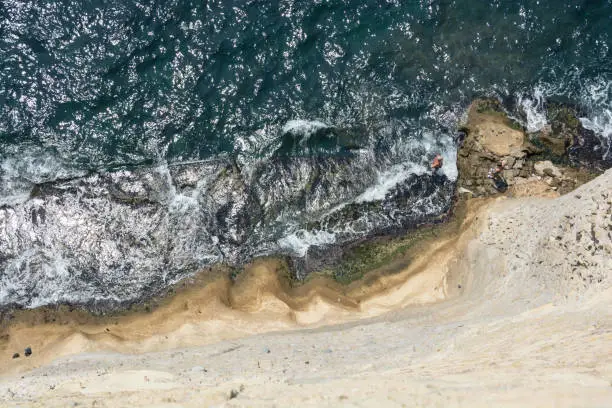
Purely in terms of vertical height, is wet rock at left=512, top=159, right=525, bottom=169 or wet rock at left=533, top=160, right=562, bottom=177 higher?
wet rock at left=512, top=159, right=525, bottom=169

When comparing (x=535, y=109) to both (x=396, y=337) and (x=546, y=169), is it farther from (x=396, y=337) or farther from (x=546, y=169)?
(x=396, y=337)

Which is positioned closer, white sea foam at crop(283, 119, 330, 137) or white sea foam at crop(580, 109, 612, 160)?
white sea foam at crop(580, 109, 612, 160)

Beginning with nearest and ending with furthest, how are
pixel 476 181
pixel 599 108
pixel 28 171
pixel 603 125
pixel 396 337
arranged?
pixel 396 337 < pixel 476 181 < pixel 28 171 < pixel 603 125 < pixel 599 108

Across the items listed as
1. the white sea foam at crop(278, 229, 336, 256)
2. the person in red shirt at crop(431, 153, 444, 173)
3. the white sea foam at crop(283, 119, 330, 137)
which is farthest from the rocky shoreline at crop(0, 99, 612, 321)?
the white sea foam at crop(283, 119, 330, 137)

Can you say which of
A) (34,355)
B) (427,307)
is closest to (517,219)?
(427,307)

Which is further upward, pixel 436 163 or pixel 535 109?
pixel 535 109

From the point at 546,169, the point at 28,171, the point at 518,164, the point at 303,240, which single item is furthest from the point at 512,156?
the point at 28,171

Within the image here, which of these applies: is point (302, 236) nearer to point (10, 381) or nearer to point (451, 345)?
point (451, 345)

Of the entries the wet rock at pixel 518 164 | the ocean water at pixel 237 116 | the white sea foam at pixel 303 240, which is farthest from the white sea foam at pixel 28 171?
the wet rock at pixel 518 164

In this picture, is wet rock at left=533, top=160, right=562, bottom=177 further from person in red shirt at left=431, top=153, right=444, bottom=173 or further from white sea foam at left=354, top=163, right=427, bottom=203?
white sea foam at left=354, top=163, right=427, bottom=203
